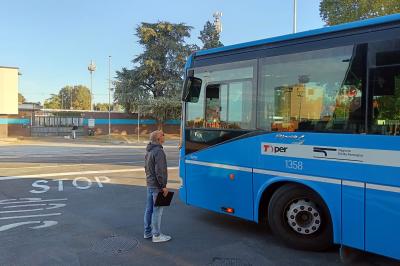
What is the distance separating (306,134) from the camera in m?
5.44

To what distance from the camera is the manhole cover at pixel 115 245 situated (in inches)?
224

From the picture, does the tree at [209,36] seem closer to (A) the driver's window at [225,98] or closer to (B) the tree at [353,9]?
(B) the tree at [353,9]

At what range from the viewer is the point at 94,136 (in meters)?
46.2

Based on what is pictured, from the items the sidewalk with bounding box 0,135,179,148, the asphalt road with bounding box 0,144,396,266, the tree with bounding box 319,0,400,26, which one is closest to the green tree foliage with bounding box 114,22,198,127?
the sidewalk with bounding box 0,135,179,148

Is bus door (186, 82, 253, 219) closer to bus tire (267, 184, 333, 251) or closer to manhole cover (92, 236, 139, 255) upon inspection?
bus tire (267, 184, 333, 251)

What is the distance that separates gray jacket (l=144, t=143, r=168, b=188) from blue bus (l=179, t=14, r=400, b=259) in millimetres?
1105

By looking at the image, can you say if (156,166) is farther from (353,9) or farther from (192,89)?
(353,9)

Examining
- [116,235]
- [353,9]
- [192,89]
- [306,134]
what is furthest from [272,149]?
[353,9]

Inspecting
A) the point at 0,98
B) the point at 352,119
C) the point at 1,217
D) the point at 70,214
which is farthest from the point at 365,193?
the point at 0,98

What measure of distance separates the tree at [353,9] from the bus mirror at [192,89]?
19.0 meters

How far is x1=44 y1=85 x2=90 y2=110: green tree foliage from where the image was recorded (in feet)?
387

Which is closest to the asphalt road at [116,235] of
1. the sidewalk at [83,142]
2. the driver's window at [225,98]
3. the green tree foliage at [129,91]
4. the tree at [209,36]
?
the driver's window at [225,98]

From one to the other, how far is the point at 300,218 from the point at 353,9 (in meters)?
21.3

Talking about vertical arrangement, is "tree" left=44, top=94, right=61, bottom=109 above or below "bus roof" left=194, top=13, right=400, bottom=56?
above
